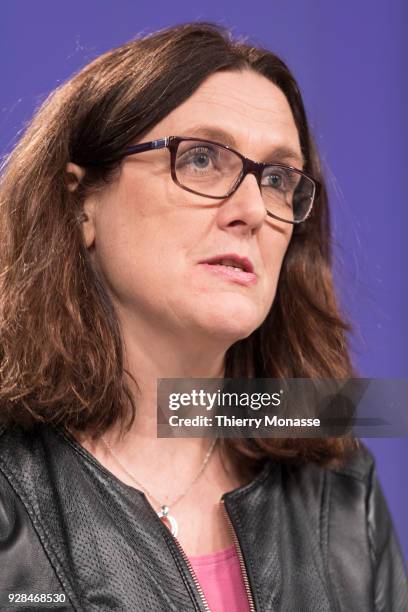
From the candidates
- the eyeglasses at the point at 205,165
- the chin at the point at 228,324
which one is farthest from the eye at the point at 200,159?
the chin at the point at 228,324

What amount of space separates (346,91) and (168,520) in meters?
0.93

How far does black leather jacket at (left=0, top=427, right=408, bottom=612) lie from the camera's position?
1.08 meters

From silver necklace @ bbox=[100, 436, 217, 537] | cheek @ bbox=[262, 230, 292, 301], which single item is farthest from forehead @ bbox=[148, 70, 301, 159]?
silver necklace @ bbox=[100, 436, 217, 537]

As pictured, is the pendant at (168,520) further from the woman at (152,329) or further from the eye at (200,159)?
the eye at (200,159)

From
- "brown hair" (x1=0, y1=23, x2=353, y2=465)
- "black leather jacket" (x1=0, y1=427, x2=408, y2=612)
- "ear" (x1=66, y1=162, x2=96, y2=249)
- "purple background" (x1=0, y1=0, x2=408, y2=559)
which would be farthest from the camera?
"purple background" (x1=0, y1=0, x2=408, y2=559)

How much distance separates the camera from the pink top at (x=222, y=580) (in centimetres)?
117

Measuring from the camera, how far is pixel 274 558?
1.23m

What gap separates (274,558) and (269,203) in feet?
1.72

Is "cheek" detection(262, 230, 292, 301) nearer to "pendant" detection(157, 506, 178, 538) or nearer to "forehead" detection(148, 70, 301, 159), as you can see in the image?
"forehead" detection(148, 70, 301, 159)

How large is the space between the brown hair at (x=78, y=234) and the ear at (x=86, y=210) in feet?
0.04

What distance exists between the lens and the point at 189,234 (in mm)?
1194

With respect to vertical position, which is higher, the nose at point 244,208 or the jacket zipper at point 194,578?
the nose at point 244,208

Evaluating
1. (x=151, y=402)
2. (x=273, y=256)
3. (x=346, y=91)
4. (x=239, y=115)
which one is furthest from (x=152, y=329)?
(x=346, y=91)

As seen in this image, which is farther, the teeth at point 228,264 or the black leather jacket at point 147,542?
the teeth at point 228,264
